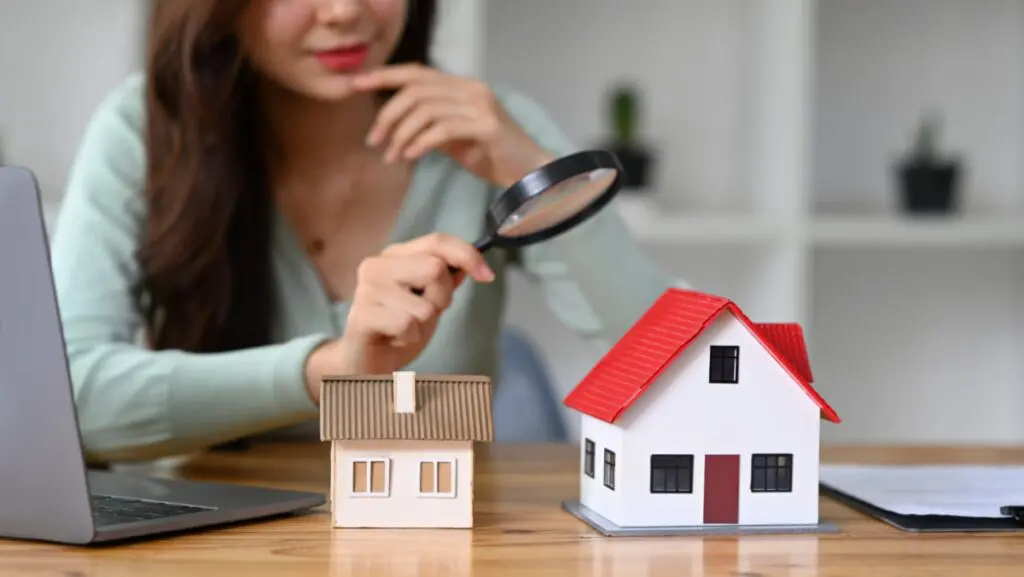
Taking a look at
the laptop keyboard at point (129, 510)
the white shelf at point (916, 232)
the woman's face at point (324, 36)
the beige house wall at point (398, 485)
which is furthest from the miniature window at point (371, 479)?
the white shelf at point (916, 232)

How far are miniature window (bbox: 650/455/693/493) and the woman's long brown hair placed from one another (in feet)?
2.36

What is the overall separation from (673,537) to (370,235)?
2.75 feet

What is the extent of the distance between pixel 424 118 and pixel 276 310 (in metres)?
0.36

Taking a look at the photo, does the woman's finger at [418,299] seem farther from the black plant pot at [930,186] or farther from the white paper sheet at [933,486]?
the black plant pot at [930,186]

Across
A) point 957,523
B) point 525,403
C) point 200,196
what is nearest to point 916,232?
point 525,403

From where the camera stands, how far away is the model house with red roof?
2.71 ft

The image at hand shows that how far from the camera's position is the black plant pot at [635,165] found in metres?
2.38

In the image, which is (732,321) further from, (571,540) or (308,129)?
(308,129)

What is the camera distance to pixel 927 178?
2424 millimetres

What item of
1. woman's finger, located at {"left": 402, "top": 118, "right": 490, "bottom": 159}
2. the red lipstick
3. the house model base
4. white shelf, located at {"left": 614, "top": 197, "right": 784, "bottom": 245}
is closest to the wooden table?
the house model base

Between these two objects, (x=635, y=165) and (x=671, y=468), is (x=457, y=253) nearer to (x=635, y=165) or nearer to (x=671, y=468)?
(x=671, y=468)

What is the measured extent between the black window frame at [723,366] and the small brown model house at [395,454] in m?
0.16

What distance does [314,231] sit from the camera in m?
1.56

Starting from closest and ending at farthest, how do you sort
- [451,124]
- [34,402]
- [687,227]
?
[34,402], [451,124], [687,227]
